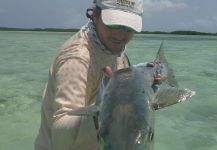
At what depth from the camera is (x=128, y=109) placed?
160 centimetres

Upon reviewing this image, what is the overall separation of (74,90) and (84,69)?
145mm

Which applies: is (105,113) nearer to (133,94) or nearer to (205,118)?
(133,94)

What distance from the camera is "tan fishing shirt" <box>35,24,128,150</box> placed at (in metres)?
Result: 2.03

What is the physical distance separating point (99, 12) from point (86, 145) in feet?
2.26

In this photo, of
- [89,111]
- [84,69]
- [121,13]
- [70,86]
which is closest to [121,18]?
[121,13]

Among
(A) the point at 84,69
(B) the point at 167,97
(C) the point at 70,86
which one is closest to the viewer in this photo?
(B) the point at 167,97

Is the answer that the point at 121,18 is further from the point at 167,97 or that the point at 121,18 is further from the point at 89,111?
the point at 89,111

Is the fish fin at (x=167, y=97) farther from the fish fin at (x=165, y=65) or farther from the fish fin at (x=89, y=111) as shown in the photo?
the fish fin at (x=165, y=65)

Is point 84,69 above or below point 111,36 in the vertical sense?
below

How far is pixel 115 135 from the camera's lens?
154cm

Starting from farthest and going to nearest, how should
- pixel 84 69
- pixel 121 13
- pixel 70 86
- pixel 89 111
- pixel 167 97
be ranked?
1. pixel 121 13
2. pixel 84 69
3. pixel 70 86
4. pixel 167 97
5. pixel 89 111

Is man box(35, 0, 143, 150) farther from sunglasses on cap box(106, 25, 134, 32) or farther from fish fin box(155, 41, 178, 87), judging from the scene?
fish fin box(155, 41, 178, 87)

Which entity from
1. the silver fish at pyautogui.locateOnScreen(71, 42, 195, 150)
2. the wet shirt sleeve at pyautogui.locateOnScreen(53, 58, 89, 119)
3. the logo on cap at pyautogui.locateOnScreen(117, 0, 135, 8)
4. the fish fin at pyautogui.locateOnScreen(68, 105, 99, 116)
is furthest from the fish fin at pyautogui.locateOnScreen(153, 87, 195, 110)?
the logo on cap at pyautogui.locateOnScreen(117, 0, 135, 8)

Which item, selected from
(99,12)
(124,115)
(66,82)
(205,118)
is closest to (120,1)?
(99,12)
